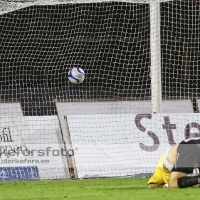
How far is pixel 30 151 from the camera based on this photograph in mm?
11594

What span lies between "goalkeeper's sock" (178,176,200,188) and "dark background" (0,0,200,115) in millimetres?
5348

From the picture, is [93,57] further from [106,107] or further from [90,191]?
[90,191]

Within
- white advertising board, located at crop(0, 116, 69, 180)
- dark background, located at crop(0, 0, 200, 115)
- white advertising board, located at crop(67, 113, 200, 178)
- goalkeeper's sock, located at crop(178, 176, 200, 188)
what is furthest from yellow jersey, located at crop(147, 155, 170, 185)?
dark background, located at crop(0, 0, 200, 115)

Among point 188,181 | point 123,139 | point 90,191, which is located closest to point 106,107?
point 123,139

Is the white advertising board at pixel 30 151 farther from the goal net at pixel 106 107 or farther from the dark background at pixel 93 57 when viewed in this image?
the dark background at pixel 93 57

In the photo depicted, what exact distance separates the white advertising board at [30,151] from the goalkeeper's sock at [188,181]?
426cm

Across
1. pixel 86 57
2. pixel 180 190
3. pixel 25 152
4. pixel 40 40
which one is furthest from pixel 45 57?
pixel 180 190

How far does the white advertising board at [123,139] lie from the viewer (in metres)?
11.6

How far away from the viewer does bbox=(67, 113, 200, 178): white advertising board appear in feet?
38.0

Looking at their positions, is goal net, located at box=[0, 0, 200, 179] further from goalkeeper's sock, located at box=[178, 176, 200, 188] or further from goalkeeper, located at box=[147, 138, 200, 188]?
goalkeeper's sock, located at box=[178, 176, 200, 188]

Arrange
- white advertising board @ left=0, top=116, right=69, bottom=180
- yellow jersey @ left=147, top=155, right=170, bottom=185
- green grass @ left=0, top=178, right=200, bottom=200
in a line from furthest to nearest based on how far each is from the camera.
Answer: white advertising board @ left=0, top=116, right=69, bottom=180 → yellow jersey @ left=147, top=155, right=170, bottom=185 → green grass @ left=0, top=178, right=200, bottom=200

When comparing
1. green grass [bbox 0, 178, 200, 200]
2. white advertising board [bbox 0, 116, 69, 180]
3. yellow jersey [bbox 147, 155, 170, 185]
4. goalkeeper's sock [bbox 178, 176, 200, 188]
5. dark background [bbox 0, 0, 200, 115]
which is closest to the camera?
green grass [bbox 0, 178, 200, 200]

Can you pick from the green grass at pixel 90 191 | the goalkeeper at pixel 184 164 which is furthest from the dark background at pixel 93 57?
the goalkeeper at pixel 184 164

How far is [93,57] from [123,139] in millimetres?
3158
